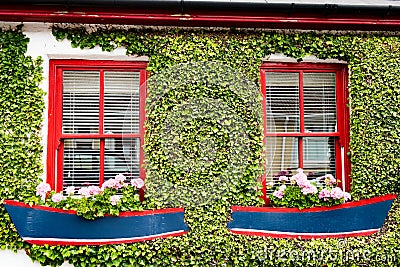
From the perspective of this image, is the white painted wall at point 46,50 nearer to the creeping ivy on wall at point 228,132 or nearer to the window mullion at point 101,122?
the creeping ivy on wall at point 228,132

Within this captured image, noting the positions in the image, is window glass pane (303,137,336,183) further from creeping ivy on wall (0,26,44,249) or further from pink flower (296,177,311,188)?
creeping ivy on wall (0,26,44,249)

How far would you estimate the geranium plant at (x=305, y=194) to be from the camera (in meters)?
5.84

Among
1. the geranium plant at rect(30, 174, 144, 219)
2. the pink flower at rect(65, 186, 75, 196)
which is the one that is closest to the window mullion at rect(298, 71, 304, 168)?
the geranium plant at rect(30, 174, 144, 219)

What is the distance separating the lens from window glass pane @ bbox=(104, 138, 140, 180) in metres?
6.03

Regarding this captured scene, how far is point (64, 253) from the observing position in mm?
5508

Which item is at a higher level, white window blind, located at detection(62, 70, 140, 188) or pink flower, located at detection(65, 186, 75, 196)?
white window blind, located at detection(62, 70, 140, 188)

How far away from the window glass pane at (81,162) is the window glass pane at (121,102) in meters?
0.32

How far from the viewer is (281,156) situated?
625 centimetres

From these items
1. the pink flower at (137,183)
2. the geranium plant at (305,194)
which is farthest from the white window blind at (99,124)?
the geranium plant at (305,194)

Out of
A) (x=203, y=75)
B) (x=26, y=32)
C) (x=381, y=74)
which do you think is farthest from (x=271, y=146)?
(x=26, y=32)

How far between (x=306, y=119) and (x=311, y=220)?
1384 millimetres

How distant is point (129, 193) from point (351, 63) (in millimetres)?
3399

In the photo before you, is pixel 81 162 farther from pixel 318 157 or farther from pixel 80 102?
pixel 318 157

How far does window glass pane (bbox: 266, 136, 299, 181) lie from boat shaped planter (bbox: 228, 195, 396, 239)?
1.89ft
